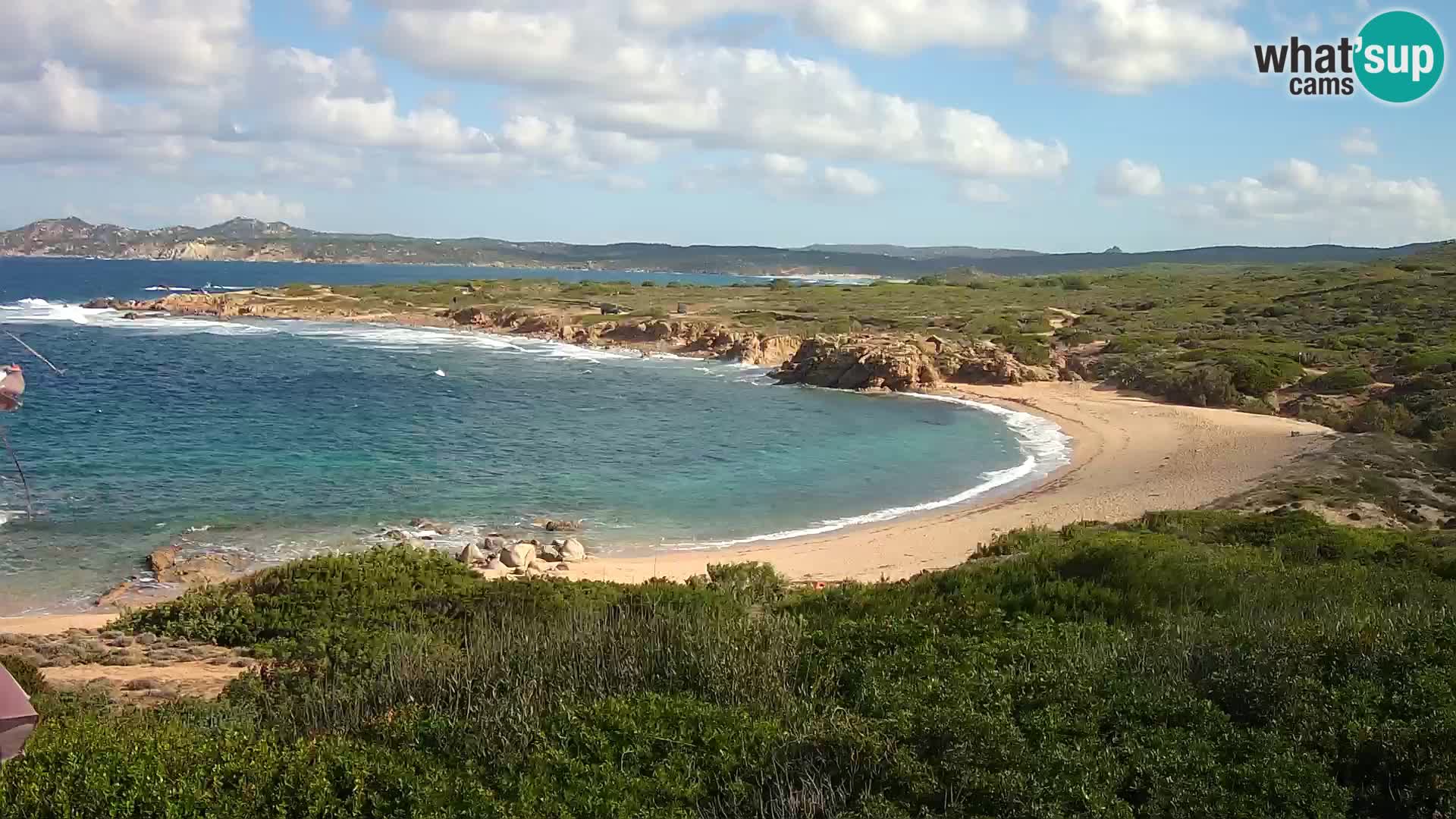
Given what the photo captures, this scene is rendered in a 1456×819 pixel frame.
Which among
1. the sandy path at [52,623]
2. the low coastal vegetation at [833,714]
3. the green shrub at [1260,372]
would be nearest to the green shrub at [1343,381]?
the green shrub at [1260,372]

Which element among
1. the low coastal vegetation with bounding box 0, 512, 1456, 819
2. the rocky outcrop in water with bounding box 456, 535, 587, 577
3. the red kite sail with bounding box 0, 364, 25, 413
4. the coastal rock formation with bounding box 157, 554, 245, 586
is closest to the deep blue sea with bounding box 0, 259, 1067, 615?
the coastal rock formation with bounding box 157, 554, 245, 586

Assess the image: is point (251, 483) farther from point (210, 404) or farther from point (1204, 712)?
point (1204, 712)

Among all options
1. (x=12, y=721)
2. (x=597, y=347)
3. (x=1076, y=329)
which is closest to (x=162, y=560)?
(x=12, y=721)

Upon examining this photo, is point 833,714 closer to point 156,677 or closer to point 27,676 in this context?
point 27,676

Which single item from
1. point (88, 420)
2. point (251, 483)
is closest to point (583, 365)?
point (88, 420)

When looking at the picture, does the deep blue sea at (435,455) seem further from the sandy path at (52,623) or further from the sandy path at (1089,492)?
the sandy path at (1089,492)
